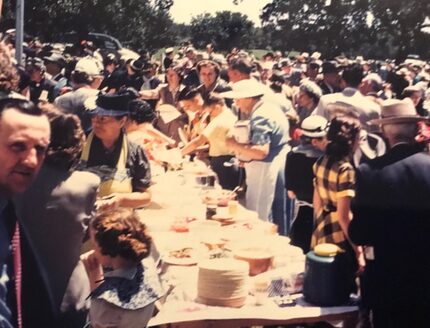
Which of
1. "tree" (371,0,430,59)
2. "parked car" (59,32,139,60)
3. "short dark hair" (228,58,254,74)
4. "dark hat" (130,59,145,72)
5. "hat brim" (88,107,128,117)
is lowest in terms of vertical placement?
"hat brim" (88,107,128,117)

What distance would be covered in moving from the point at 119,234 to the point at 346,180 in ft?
5.11

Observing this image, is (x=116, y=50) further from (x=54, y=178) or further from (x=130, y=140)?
(x=54, y=178)

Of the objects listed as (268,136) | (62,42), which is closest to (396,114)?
(268,136)

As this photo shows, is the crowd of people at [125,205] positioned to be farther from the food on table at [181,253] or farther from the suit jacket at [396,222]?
the food on table at [181,253]

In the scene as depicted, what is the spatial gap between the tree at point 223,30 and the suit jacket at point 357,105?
86.2ft

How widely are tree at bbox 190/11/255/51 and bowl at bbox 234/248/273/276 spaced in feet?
95.6

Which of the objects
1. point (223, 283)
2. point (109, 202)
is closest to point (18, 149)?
point (223, 283)

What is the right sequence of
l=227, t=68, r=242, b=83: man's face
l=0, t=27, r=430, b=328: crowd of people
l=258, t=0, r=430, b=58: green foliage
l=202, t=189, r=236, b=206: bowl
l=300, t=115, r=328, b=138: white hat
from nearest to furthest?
l=0, t=27, r=430, b=328: crowd of people < l=300, t=115, r=328, b=138: white hat < l=202, t=189, r=236, b=206: bowl < l=227, t=68, r=242, b=83: man's face < l=258, t=0, r=430, b=58: green foliage

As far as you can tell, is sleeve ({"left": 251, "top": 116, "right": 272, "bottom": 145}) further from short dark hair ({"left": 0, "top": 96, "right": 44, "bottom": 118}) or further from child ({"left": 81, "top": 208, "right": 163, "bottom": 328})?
short dark hair ({"left": 0, "top": 96, "right": 44, "bottom": 118})

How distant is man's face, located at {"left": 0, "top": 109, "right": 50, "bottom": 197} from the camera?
188cm

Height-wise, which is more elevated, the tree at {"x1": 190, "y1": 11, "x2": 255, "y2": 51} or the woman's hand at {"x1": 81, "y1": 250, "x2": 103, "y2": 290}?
the tree at {"x1": 190, "y1": 11, "x2": 255, "y2": 51}

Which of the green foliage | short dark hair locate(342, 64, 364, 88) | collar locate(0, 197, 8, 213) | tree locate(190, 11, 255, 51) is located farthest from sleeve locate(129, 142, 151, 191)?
tree locate(190, 11, 255, 51)

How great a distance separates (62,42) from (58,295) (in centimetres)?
1975

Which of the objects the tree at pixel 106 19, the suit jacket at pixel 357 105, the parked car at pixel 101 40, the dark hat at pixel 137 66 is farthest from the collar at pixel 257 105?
the parked car at pixel 101 40
